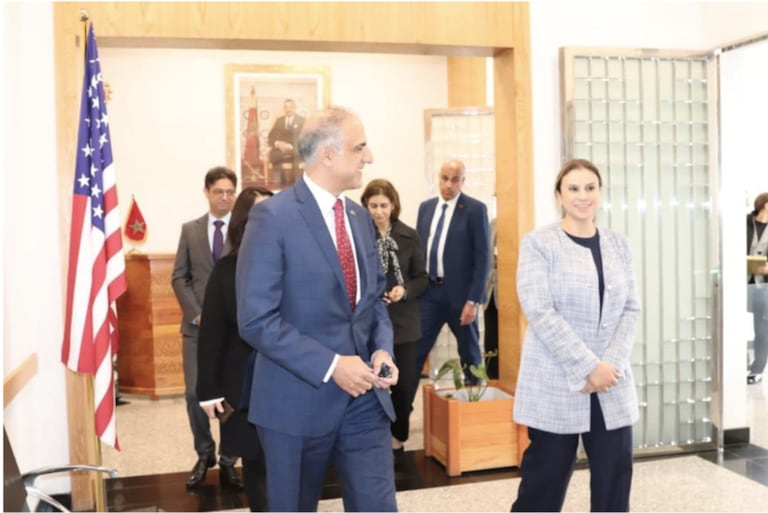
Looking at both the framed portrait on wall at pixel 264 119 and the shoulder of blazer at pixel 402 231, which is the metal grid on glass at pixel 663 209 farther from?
the framed portrait on wall at pixel 264 119

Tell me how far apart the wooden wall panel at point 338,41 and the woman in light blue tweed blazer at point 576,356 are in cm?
148

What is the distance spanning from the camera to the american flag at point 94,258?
347 cm

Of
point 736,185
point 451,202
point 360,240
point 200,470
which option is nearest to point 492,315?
point 451,202

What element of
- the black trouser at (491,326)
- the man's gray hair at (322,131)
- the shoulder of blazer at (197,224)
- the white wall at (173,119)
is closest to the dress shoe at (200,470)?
the shoulder of blazer at (197,224)

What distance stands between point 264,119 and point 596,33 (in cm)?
395

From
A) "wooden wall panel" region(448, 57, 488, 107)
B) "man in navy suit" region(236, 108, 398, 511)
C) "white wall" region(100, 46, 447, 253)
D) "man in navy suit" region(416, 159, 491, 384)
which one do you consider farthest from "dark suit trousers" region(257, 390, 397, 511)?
"white wall" region(100, 46, 447, 253)

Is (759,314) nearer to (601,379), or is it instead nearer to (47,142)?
(601,379)

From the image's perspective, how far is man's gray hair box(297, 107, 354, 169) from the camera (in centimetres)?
232

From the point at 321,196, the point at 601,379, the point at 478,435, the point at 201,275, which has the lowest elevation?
the point at 478,435

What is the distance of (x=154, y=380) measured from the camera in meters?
6.24

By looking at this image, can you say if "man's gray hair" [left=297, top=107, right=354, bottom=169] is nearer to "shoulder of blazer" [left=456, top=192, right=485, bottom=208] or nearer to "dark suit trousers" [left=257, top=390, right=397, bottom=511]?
"dark suit trousers" [left=257, top=390, right=397, bottom=511]

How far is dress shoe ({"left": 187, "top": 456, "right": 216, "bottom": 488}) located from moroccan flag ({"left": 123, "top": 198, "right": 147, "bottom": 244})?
9.84 feet

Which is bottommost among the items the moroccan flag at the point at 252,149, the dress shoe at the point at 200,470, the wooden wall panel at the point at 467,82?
the dress shoe at the point at 200,470

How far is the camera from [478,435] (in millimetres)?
4219
